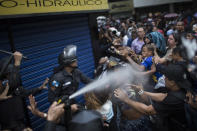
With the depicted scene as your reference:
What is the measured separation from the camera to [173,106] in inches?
110

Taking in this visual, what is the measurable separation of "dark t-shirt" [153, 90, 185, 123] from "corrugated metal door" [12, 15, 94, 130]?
3087 millimetres

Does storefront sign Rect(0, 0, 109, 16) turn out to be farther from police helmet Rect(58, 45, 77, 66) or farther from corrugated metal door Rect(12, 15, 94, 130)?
police helmet Rect(58, 45, 77, 66)

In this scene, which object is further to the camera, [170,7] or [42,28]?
[170,7]

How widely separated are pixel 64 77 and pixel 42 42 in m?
1.72

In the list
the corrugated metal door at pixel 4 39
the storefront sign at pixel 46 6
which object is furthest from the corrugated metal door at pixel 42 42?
the storefront sign at pixel 46 6

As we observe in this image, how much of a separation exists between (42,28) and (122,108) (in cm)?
310

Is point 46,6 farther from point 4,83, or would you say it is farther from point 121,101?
point 121,101

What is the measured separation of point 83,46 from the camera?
6105 mm

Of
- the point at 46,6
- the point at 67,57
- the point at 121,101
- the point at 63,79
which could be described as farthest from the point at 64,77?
the point at 46,6

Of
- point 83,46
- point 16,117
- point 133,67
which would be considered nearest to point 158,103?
point 133,67

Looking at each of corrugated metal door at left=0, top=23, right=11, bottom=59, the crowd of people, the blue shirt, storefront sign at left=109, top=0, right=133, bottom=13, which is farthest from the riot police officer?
storefront sign at left=109, top=0, right=133, bottom=13

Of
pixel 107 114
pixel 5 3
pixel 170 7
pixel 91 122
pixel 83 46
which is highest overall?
pixel 170 7

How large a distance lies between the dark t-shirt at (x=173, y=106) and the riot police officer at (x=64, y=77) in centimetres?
150

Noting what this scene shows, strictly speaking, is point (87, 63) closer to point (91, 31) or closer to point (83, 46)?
point (83, 46)
